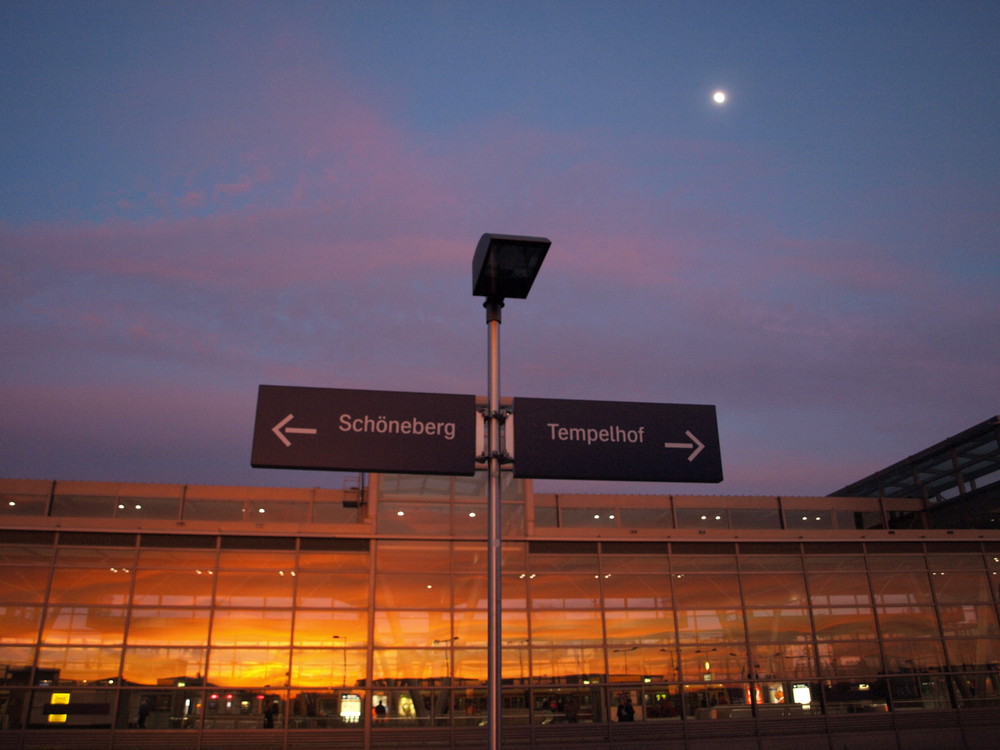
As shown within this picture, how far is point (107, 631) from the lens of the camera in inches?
745

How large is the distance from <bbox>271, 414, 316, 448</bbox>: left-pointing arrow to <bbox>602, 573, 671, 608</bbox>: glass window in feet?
53.7

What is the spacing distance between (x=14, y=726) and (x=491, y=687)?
17.8 meters

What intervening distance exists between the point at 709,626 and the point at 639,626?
6.48ft

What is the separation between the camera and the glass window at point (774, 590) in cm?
2155

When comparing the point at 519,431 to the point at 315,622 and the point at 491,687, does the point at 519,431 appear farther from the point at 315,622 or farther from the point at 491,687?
the point at 315,622

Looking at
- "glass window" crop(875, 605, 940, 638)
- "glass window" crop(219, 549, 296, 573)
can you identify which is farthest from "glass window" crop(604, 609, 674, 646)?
"glass window" crop(219, 549, 296, 573)

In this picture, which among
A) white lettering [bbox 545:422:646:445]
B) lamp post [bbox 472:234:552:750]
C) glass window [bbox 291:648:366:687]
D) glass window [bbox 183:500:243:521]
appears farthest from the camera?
glass window [bbox 183:500:243:521]

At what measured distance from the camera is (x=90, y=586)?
63.2 feet

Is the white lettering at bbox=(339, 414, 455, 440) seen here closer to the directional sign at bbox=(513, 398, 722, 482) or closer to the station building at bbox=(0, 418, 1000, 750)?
the directional sign at bbox=(513, 398, 722, 482)

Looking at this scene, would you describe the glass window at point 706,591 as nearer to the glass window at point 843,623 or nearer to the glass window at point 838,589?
the glass window at point 838,589

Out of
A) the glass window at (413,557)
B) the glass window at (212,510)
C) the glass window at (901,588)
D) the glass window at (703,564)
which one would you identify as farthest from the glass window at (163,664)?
the glass window at (901,588)

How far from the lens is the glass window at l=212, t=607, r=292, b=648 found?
62.5 ft

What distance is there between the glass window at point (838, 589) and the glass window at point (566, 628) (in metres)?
6.36

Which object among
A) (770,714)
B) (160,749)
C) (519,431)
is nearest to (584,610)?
(770,714)
